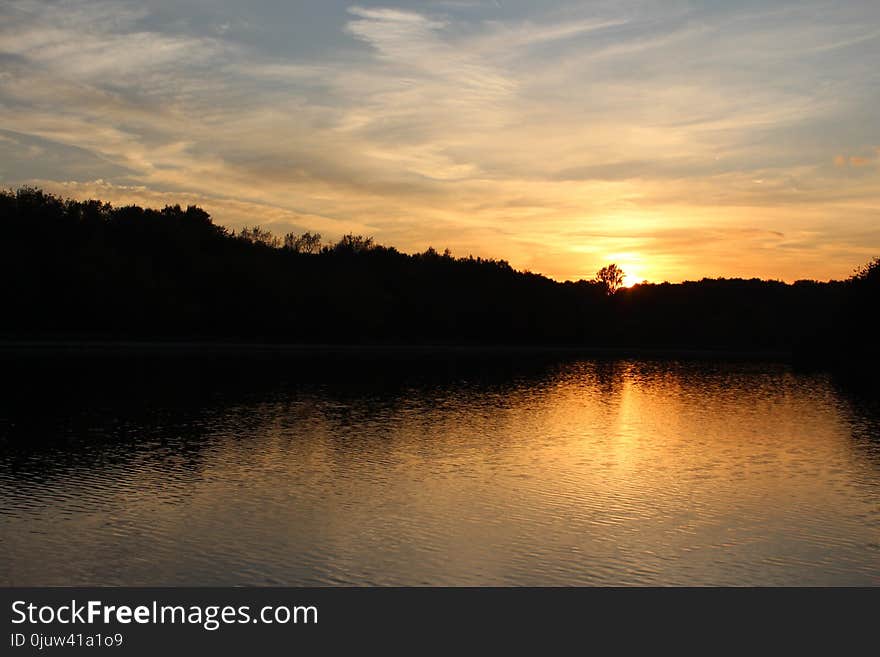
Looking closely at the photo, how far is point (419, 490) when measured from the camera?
62.3ft

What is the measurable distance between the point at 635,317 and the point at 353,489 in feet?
410

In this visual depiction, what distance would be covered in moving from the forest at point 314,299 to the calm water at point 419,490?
44810 mm

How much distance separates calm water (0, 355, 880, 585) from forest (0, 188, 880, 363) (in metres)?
44.8

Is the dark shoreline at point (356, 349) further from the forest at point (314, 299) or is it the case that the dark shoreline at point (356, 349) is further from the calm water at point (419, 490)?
the calm water at point (419, 490)

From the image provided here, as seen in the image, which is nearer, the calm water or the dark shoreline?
the calm water

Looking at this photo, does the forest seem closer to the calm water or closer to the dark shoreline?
the dark shoreline

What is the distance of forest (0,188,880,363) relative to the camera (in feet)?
271

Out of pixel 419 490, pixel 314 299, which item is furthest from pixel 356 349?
pixel 419 490

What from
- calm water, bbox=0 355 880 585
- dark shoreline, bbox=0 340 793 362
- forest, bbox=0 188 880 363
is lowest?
calm water, bbox=0 355 880 585

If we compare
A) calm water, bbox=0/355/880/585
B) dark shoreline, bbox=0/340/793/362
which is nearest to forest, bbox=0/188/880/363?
dark shoreline, bbox=0/340/793/362
